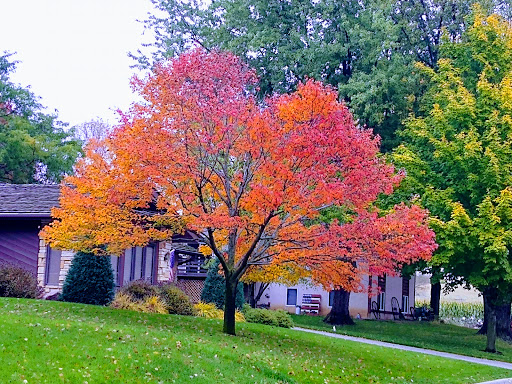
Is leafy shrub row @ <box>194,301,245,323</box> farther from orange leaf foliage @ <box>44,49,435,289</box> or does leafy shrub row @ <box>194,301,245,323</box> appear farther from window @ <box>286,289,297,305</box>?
window @ <box>286,289,297,305</box>

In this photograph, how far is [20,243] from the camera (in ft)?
75.4

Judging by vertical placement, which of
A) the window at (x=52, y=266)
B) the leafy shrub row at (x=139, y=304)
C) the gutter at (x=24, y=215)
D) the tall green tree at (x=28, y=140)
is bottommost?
the leafy shrub row at (x=139, y=304)

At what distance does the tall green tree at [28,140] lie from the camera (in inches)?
1506

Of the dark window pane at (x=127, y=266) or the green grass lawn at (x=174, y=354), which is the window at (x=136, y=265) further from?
the green grass lawn at (x=174, y=354)

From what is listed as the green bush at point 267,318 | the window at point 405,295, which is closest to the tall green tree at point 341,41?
the green bush at point 267,318

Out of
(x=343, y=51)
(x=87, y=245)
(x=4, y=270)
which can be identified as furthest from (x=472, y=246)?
(x=4, y=270)

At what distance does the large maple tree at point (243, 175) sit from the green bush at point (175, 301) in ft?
16.6

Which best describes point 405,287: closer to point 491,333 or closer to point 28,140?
point 491,333

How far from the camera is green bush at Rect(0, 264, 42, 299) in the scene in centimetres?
1988

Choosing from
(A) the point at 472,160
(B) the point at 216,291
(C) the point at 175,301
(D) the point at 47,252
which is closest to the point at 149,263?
(B) the point at 216,291

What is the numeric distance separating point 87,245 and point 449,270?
1368cm

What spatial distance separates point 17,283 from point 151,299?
385 centimetres

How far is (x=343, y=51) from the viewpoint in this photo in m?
29.8

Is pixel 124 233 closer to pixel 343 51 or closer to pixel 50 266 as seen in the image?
pixel 50 266
